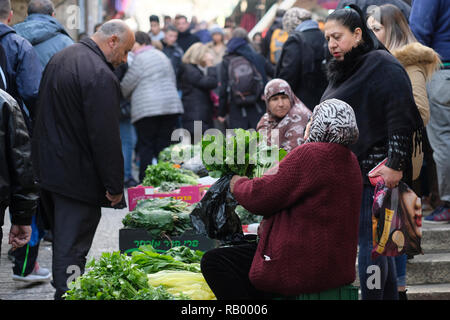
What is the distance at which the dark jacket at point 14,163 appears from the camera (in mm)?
3439

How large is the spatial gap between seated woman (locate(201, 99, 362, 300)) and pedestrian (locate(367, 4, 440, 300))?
1.31 metres

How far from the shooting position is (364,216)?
4.17m

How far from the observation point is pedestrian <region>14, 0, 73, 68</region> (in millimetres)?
6566

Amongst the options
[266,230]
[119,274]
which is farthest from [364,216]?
[119,274]

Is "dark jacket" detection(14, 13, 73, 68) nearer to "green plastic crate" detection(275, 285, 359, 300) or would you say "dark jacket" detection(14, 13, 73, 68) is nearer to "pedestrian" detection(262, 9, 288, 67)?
"pedestrian" detection(262, 9, 288, 67)

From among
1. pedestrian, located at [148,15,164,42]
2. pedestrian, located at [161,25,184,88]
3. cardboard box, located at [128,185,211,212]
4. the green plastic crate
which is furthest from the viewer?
pedestrian, located at [148,15,164,42]

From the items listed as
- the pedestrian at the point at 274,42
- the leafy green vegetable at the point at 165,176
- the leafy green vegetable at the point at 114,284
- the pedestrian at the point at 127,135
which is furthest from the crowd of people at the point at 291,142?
the pedestrian at the point at 127,135

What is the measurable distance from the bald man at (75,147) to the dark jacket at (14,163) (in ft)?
3.00

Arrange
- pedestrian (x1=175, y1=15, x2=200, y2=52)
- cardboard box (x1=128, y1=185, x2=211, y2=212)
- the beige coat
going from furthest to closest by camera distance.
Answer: pedestrian (x1=175, y1=15, x2=200, y2=52)
cardboard box (x1=128, y1=185, x2=211, y2=212)
the beige coat

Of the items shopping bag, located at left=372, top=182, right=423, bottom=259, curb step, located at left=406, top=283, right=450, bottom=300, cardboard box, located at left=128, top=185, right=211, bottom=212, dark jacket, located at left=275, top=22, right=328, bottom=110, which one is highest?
dark jacket, located at left=275, top=22, right=328, bottom=110

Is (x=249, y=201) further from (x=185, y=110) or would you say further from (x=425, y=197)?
(x=185, y=110)

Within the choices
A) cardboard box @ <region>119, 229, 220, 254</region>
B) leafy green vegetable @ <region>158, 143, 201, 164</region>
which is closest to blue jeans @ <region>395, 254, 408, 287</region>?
cardboard box @ <region>119, 229, 220, 254</region>

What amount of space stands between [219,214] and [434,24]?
3366mm
